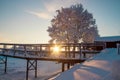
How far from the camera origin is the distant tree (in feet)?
130

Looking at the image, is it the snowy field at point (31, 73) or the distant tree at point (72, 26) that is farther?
the distant tree at point (72, 26)

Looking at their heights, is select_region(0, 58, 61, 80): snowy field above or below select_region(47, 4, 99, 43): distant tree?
below

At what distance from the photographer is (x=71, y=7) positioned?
4369cm

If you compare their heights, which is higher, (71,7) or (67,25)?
(71,7)

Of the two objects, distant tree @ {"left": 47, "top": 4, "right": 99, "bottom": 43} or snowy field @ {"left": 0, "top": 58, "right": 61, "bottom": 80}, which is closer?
snowy field @ {"left": 0, "top": 58, "right": 61, "bottom": 80}

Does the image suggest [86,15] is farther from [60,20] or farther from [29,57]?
[29,57]

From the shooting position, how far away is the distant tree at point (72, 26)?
3968 cm

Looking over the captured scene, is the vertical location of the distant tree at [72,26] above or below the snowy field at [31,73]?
above

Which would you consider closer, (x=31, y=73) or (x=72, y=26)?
(x=31, y=73)

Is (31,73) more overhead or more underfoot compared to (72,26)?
more underfoot

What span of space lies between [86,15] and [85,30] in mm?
3468

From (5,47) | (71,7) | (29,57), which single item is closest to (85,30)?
(71,7)

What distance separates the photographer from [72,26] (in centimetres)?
3972

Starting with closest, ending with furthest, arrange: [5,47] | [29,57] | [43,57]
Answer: [43,57] < [29,57] < [5,47]
